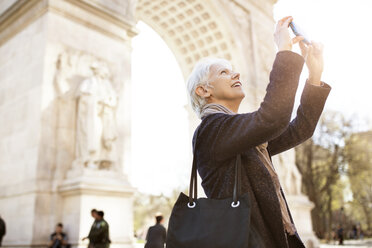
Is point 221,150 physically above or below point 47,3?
below

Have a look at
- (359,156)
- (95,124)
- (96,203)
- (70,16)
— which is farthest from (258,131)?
(359,156)

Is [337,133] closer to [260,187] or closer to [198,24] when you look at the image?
[198,24]

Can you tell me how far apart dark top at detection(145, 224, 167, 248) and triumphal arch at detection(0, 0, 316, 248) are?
5.08ft

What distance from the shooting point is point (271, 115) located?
66.3 inches

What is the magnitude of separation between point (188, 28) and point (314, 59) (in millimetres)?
15864

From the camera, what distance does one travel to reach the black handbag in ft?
5.20

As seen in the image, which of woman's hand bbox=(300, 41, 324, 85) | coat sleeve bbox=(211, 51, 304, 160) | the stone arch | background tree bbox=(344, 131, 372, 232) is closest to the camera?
coat sleeve bbox=(211, 51, 304, 160)

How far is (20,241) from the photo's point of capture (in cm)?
846

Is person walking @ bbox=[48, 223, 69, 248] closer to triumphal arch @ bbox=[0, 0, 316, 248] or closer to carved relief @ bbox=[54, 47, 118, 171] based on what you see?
triumphal arch @ bbox=[0, 0, 316, 248]

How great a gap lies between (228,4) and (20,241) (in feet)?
40.7

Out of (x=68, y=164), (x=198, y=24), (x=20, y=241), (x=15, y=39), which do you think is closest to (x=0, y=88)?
(x=15, y=39)

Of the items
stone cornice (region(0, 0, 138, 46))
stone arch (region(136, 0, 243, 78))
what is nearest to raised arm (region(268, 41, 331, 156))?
stone cornice (region(0, 0, 138, 46))

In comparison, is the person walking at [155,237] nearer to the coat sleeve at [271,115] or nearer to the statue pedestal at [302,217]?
the coat sleeve at [271,115]

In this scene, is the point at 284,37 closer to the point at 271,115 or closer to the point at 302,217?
the point at 271,115
